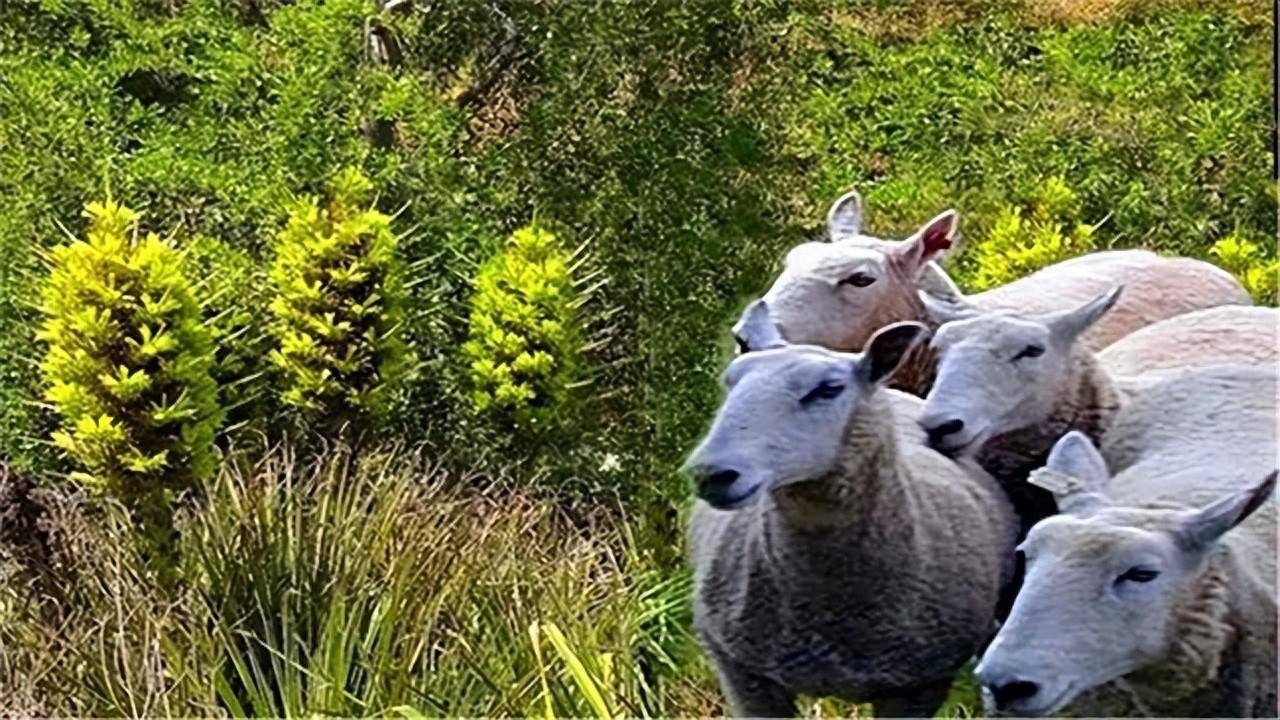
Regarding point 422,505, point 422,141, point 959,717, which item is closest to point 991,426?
point 959,717

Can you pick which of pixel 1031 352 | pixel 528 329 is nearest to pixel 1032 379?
pixel 1031 352

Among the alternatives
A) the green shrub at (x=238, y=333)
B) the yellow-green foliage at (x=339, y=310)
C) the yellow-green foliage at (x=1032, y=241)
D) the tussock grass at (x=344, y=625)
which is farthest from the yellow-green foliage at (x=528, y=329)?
the yellow-green foliage at (x=1032, y=241)

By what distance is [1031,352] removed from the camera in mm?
1041

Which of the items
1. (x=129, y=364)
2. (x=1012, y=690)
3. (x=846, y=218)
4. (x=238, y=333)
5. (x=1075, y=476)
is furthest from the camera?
(x=238, y=333)

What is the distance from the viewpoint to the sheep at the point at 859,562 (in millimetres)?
1037

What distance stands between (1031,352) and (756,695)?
0.30 m

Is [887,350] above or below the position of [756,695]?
above

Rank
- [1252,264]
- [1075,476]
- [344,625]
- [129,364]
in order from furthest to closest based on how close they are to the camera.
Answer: [129,364], [1252,264], [344,625], [1075,476]

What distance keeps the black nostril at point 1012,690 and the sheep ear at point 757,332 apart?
0.82 feet

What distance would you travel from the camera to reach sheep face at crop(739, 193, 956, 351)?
1.12m

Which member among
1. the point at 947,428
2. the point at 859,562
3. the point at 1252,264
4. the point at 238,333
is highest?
the point at 947,428

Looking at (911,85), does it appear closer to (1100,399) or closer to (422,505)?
(422,505)

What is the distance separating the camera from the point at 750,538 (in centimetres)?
114

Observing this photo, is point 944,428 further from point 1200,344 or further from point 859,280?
point 1200,344
